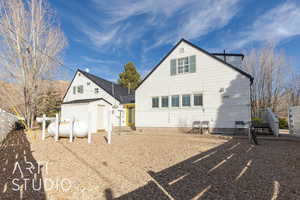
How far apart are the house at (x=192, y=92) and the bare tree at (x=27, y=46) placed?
8.93m

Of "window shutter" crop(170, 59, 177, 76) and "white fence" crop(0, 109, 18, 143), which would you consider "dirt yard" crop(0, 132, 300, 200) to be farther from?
"window shutter" crop(170, 59, 177, 76)

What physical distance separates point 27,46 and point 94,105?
725 cm

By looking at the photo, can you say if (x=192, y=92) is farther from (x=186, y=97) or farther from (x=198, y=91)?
(x=186, y=97)

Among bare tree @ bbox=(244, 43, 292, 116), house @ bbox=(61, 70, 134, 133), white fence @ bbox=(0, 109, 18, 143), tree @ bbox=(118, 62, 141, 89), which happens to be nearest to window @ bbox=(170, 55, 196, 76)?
house @ bbox=(61, 70, 134, 133)

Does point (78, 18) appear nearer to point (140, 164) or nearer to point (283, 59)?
point (140, 164)

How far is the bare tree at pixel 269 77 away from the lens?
2058 cm

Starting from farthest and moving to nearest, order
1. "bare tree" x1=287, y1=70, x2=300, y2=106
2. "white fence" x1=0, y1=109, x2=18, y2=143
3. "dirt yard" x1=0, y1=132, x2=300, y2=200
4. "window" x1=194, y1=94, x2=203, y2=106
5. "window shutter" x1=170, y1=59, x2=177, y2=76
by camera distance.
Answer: "bare tree" x1=287, y1=70, x2=300, y2=106 < "window shutter" x1=170, y1=59, x2=177, y2=76 < "window" x1=194, y1=94, x2=203, y2=106 < "white fence" x1=0, y1=109, x2=18, y2=143 < "dirt yard" x1=0, y1=132, x2=300, y2=200

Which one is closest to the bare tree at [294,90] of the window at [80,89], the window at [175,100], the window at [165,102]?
the window at [175,100]

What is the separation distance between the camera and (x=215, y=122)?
11.1m

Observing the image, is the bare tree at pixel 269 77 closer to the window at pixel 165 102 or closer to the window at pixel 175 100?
the window at pixel 175 100

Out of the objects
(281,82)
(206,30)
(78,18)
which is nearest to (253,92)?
(281,82)

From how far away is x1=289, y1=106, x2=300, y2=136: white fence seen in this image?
9312mm

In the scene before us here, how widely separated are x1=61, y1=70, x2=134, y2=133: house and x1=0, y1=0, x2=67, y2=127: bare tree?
3328 millimetres

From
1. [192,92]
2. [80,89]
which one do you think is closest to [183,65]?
[192,92]
